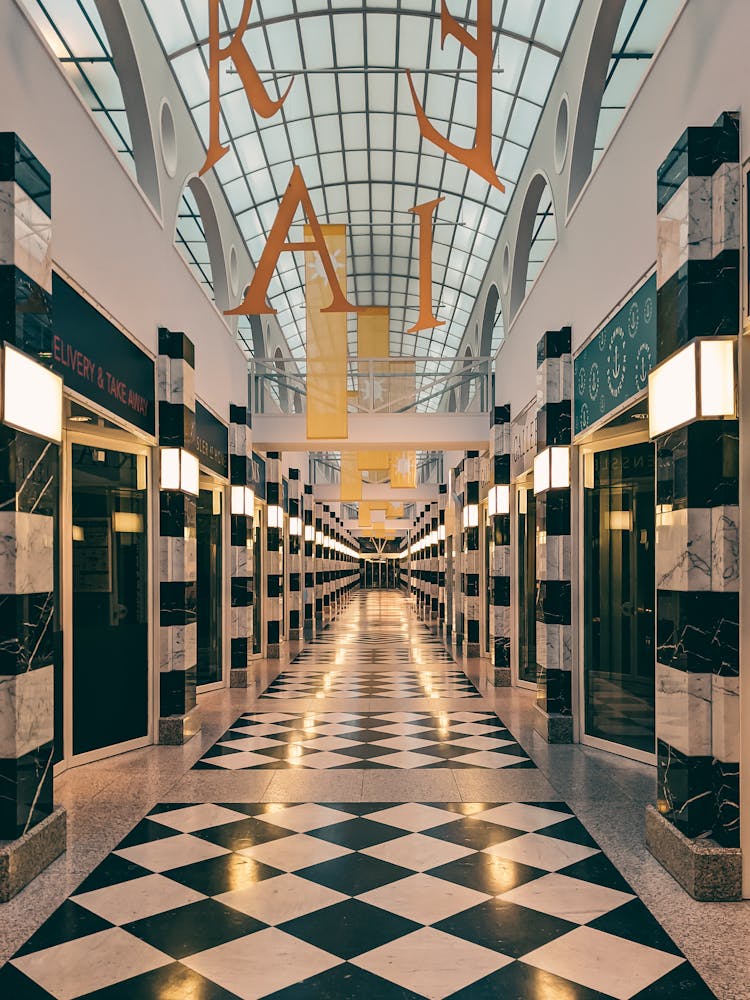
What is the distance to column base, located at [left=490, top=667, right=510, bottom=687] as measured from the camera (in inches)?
439

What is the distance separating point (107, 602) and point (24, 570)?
2796 mm

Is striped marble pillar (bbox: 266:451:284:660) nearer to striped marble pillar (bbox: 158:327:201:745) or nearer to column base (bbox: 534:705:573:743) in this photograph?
striped marble pillar (bbox: 158:327:201:745)

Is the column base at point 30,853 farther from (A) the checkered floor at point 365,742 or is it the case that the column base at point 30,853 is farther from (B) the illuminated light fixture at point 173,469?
(B) the illuminated light fixture at point 173,469

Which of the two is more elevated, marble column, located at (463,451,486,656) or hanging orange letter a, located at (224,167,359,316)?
hanging orange letter a, located at (224,167,359,316)

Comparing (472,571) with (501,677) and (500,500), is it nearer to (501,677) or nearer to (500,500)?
(500,500)

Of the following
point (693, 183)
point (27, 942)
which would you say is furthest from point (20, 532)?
point (693, 183)

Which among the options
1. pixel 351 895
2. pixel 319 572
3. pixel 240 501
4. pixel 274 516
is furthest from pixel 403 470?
pixel 351 895

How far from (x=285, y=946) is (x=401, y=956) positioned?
0.46 meters

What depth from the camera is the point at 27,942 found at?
11.2 ft

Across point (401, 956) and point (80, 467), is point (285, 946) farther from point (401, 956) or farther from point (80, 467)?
point (80, 467)

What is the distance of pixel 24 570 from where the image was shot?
411cm

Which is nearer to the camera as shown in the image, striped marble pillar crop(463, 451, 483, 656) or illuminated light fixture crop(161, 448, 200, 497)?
illuminated light fixture crop(161, 448, 200, 497)

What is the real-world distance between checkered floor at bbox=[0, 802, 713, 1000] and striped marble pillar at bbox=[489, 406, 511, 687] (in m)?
6.43

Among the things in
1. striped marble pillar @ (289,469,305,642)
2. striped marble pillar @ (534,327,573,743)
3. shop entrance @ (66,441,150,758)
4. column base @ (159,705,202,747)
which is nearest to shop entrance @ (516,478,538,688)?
striped marble pillar @ (534,327,573,743)
